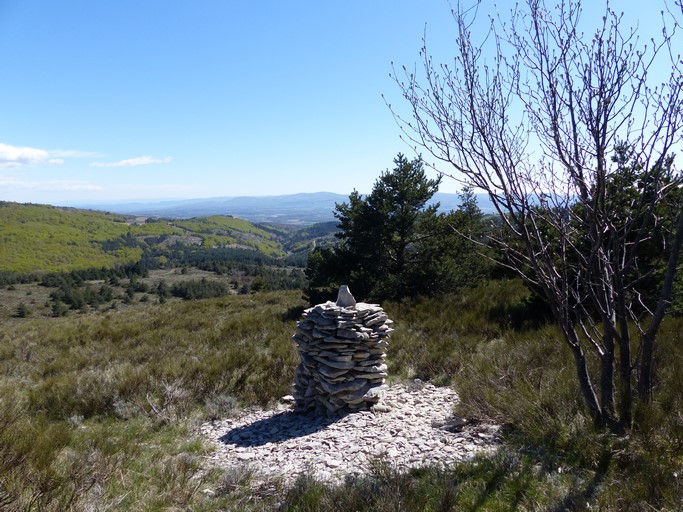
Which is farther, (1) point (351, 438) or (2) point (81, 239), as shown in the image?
(2) point (81, 239)

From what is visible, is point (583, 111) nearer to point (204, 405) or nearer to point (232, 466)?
point (232, 466)

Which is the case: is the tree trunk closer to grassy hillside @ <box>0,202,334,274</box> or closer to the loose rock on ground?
the loose rock on ground

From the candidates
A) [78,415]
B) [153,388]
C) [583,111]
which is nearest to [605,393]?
[583,111]

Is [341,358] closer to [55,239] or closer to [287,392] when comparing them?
[287,392]

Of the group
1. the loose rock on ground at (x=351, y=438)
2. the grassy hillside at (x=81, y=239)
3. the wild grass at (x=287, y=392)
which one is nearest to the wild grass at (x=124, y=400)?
the wild grass at (x=287, y=392)

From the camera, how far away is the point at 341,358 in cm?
509

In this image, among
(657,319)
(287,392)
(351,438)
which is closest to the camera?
(657,319)

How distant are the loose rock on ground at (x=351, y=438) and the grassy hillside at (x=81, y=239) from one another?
7269cm

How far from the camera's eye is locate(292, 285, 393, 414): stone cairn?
16.8 feet

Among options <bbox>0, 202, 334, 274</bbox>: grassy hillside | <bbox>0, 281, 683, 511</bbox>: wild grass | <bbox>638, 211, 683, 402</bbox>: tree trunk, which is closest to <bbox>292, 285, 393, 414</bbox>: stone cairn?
<bbox>0, 281, 683, 511</bbox>: wild grass

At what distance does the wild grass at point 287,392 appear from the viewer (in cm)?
268

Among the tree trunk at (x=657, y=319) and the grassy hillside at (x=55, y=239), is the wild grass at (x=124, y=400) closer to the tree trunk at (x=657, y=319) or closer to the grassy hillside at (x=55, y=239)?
the tree trunk at (x=657, y=319)

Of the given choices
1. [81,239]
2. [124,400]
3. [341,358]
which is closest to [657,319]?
[341,358]

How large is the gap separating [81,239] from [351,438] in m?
93.3
